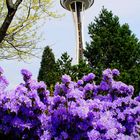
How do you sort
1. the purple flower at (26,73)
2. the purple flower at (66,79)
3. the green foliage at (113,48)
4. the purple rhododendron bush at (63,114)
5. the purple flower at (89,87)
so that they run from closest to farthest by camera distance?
the purple rhododendron bush at (63,114)
the purple flower at (66,79)
the purple flower at (26,73)
the purple flower at (89,87)
the green foliage at (113,48)

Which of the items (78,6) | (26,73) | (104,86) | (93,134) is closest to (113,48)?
(104,86)

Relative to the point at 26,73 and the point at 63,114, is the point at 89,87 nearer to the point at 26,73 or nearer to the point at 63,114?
the point at 26,73

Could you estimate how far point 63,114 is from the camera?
5.61 meters

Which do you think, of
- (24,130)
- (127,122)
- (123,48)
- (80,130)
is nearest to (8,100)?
(24,130)

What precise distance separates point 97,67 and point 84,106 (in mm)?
11787

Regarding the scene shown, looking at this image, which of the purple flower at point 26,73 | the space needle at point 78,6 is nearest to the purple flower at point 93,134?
the purple flower at point 26,73

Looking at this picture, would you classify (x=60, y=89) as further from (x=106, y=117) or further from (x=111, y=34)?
(x=111, y=34)

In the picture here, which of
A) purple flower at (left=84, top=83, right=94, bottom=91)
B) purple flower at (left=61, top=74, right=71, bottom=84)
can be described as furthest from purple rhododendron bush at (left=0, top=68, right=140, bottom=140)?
purple flower at (left=84, top=83, right=94, bottom=91)

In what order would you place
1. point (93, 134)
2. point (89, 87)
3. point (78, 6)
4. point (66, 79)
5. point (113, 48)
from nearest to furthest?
point (93, 134) → point (66, 79) → point (89, 87) → point (113, 48) → point (78, 6)

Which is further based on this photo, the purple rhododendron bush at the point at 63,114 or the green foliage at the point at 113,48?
the green foliage at the point at 113,48

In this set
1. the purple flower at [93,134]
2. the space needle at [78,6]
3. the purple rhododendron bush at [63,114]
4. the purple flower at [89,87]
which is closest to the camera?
the purple flower at [93,134]

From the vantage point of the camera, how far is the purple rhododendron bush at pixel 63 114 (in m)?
5.58

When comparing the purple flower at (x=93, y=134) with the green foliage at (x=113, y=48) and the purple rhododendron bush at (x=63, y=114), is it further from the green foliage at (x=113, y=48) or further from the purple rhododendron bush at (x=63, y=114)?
the green foliage at (x=113, y=48)

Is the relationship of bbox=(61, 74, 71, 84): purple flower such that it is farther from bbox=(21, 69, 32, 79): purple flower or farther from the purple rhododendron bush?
bbox=(21, 69, 32, 79): purple flower
